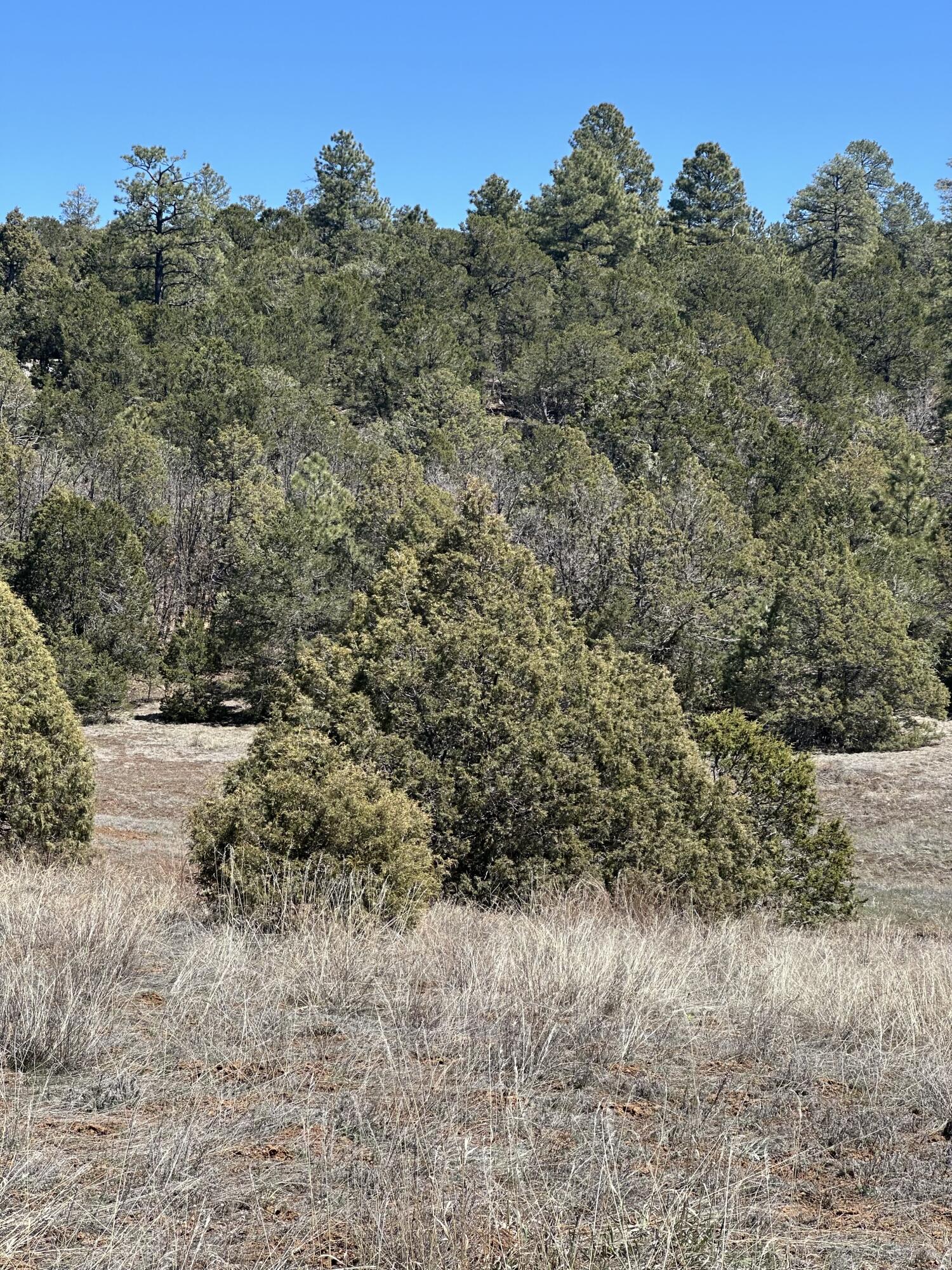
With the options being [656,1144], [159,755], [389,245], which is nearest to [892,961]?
[656,1144]

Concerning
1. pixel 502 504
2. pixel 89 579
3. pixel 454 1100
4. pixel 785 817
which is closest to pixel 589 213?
pixel 502 504

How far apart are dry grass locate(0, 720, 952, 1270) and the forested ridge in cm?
279

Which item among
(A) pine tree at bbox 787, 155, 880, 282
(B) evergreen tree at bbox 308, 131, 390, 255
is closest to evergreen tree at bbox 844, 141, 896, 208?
(A) pine tree at bbox 787, 155, 880, 282

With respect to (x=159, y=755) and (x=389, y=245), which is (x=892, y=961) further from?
(x=389, y=245)

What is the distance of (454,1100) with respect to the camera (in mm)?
4426

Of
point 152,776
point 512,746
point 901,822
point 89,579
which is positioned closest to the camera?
point 512,746

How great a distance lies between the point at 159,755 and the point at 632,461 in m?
21.8

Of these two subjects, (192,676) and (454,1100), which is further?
(192,676)

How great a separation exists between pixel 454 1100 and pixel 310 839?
4.70 metres

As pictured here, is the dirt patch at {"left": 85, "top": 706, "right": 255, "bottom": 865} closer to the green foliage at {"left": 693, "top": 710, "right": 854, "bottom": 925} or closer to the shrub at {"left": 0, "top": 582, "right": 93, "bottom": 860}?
the shrub at {"left": 0, "top": 582, "right": 93, "bottom": 860}

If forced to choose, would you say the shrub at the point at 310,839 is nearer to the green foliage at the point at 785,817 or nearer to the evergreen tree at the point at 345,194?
the green foliage at the point at 785,817

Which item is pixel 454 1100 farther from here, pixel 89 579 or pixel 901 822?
pixel 89 579

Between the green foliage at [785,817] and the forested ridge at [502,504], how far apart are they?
0.05 metres

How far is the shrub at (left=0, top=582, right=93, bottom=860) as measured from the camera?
12.6 meters
